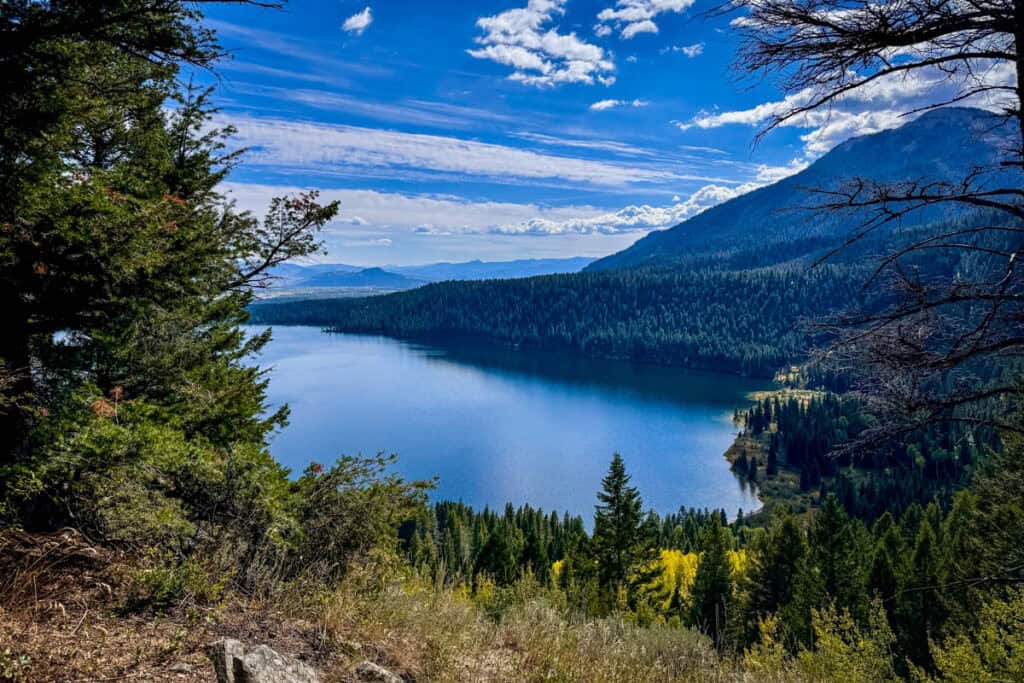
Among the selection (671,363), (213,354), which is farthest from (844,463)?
(213,354)

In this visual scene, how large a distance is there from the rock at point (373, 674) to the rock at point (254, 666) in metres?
0.33

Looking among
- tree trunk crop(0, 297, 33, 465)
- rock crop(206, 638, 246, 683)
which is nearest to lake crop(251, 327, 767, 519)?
tree trunk crop(0, 297, 33, 465)

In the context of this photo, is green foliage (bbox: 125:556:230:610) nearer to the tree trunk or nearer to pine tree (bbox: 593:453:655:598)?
the tree trunk

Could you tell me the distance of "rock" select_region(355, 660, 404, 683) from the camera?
4.05m

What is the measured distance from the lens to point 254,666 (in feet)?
11.8

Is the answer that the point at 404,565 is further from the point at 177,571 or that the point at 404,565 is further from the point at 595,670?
the point at 595,670

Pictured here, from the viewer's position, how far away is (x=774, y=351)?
173 m

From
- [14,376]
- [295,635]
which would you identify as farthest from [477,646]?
[14,376]

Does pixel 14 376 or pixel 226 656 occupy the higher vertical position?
pixel 14 376

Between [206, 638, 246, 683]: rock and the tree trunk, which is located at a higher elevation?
the tree trunk

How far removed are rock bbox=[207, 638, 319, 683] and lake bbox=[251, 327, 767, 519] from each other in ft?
118

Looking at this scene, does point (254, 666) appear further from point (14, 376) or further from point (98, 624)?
point (14, 376)

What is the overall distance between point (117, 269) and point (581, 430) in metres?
87.0

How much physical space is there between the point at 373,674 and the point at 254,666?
86 centimetres
